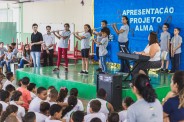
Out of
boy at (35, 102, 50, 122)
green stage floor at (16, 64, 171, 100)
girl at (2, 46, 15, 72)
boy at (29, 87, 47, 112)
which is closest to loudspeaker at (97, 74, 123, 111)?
green stage floor at (16, 64, 171, 100)

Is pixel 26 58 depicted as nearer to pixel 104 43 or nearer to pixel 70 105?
pixel 104 43

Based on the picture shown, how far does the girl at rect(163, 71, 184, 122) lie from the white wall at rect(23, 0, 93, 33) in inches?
385

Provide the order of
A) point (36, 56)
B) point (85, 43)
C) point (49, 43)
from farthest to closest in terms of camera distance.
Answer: point (49, 43) → point (36, 56) → point (85, 43)

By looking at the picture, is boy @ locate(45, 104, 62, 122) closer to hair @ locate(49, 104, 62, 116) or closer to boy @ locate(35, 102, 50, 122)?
hair @ locate(49, 104, 62, 116)

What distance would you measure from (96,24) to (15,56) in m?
3.03

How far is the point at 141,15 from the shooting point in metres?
9.71

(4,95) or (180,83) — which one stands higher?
(180,83)

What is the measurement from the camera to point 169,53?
8898 millimetres

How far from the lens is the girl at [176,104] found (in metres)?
2.59

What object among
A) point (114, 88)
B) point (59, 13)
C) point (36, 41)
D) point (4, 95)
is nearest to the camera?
point (4, 95)

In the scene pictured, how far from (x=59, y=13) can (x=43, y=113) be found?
403 inches

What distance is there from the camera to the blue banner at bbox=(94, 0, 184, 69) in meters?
8.84

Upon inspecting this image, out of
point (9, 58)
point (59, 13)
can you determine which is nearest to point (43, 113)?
point (9, 58)

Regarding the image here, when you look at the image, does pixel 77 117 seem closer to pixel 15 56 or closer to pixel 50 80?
pixel 50 80
